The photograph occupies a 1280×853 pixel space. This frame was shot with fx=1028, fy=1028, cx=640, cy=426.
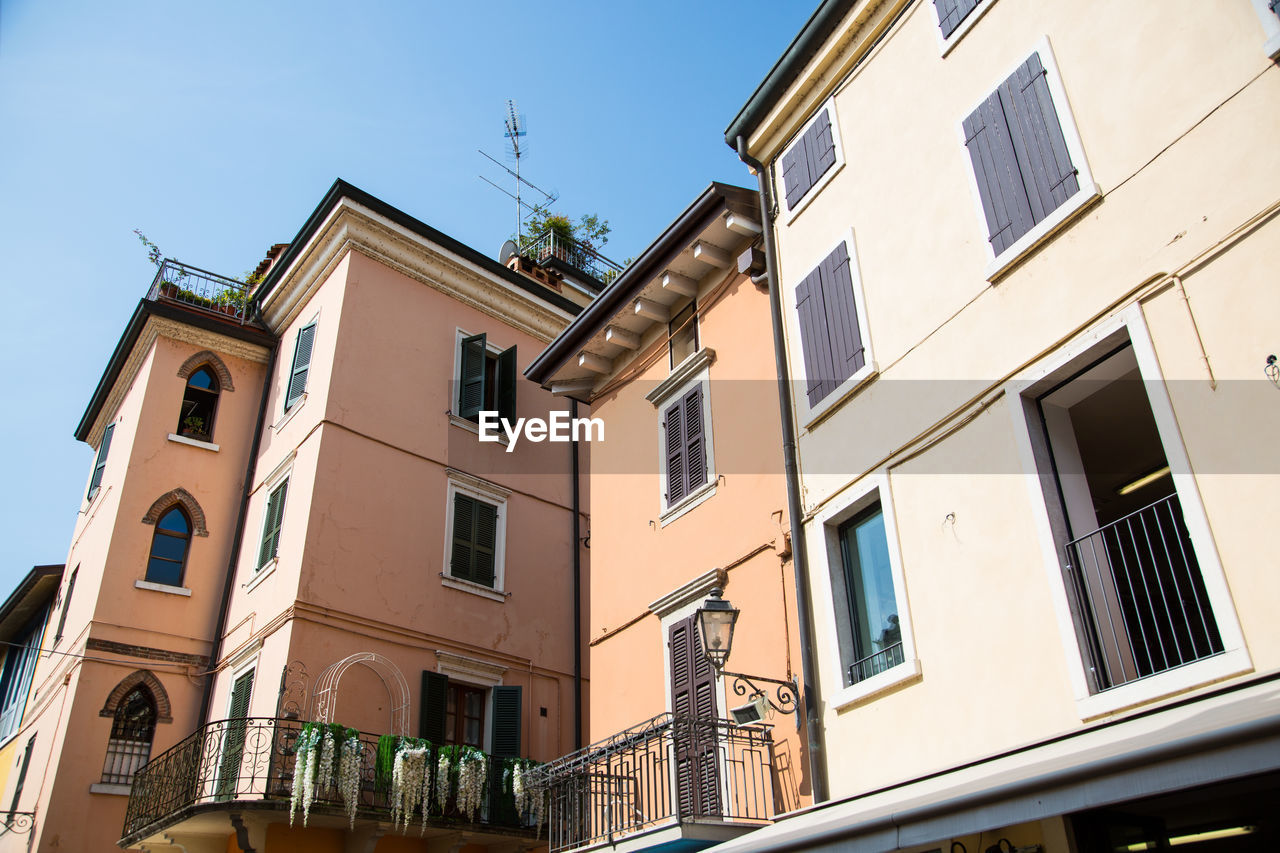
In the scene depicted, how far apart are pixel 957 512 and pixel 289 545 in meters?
10.5

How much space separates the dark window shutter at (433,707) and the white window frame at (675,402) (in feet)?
16.5

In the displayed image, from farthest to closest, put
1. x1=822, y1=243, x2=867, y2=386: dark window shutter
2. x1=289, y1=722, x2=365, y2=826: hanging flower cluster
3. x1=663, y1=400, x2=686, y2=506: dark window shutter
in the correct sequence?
x1=289, y1=722, x2=365, y2=826: hanging flower cluster < x1=663, y1=400, x2=686, y2=506: dark window shutter < x1=822, y1=243, x2=867, y2=386: dark window shutter

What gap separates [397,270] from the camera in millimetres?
17641

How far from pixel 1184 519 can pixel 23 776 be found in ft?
59.2

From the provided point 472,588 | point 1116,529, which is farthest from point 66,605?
point 1116,529

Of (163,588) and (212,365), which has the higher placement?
(212,365)

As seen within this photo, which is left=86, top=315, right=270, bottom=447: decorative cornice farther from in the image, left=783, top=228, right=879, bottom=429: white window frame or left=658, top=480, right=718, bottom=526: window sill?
left=783, top=228, right=879, bottom=429: white window frame

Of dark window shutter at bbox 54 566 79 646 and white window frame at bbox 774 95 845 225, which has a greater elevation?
white window frame at bbox 774 95 845 225

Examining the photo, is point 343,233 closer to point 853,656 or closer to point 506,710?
point 506,710

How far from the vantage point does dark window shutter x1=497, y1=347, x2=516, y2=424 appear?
18141 millimetres

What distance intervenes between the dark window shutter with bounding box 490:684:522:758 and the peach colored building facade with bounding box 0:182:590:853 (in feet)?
0.11

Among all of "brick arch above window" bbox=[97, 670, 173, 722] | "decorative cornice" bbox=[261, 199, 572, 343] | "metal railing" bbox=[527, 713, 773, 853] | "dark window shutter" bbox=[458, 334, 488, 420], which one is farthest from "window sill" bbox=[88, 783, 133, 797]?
"decorative cornice" bbox=[261, 199, 572, 343]

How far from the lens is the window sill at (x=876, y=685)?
782cm

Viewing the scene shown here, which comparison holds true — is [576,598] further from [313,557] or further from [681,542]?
[681,542]
